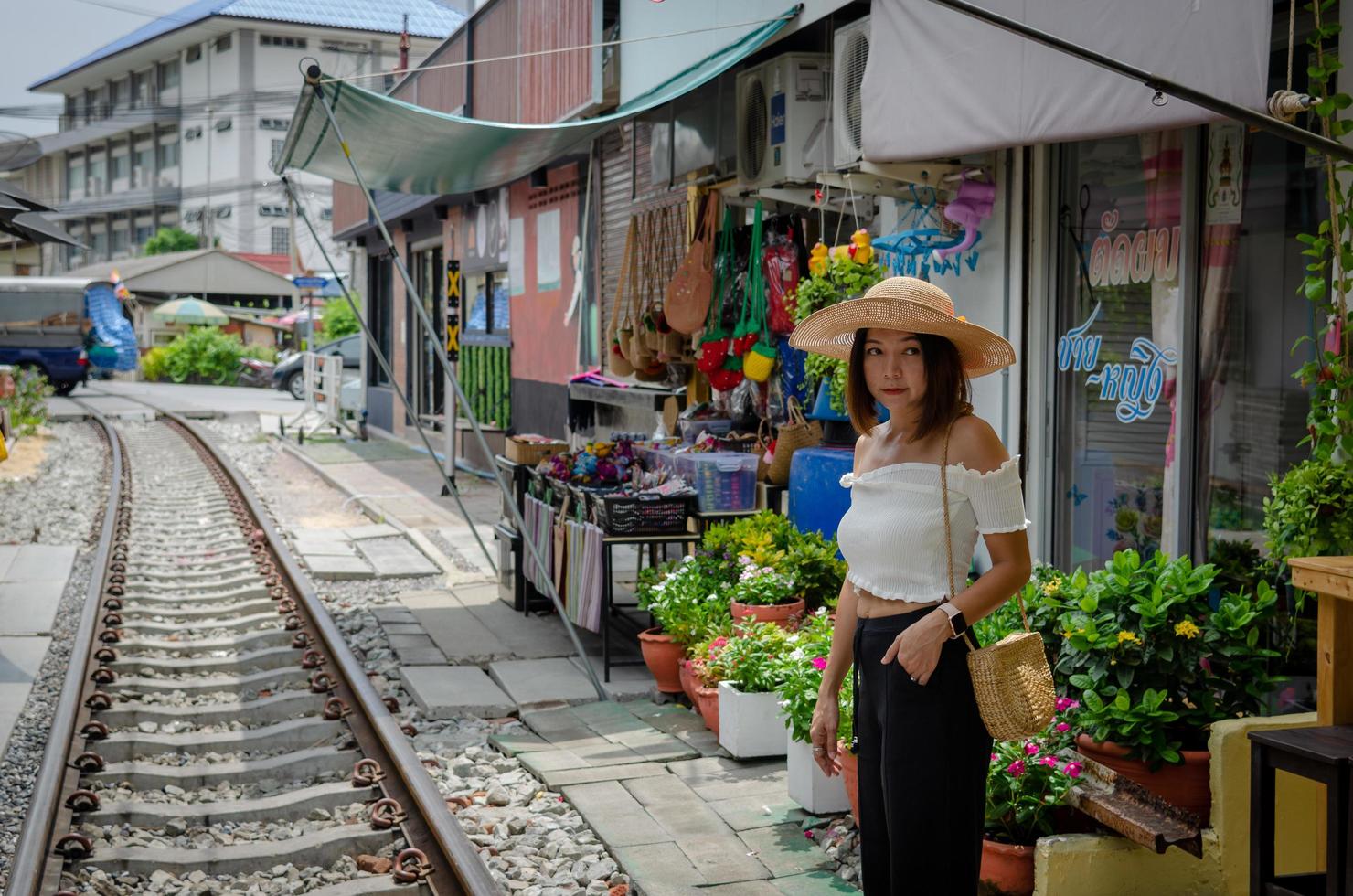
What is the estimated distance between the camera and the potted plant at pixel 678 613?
6.93m

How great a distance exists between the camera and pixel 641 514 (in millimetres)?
7668

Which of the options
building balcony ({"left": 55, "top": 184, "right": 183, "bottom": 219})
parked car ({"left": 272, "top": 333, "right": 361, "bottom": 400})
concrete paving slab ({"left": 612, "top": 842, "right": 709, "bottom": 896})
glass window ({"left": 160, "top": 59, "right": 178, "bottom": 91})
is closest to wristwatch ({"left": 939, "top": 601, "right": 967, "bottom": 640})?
concrete paving slab ({"left": 612, "top": 842, "right": 709, "bottom": 896})

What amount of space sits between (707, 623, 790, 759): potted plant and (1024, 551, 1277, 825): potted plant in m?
1.85

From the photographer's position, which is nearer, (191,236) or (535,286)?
(535,286)

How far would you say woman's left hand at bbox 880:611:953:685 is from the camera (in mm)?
3074

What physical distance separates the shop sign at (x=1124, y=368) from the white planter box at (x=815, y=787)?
1966 millimetres

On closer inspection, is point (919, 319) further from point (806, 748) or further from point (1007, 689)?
point (806, 748)

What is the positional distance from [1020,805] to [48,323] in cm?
3324

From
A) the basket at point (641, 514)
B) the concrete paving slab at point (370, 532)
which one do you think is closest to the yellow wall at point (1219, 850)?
the basket at point (641, 514)

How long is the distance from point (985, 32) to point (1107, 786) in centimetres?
300

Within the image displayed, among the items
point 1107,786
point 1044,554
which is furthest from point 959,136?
point 1107,786

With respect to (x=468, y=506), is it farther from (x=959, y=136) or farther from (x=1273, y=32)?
(x=1273, y=32)

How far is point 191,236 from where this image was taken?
5725 cm

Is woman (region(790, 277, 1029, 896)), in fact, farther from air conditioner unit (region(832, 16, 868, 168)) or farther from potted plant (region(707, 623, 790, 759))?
air conditioner unit (region(832, 16, 868, 168))
